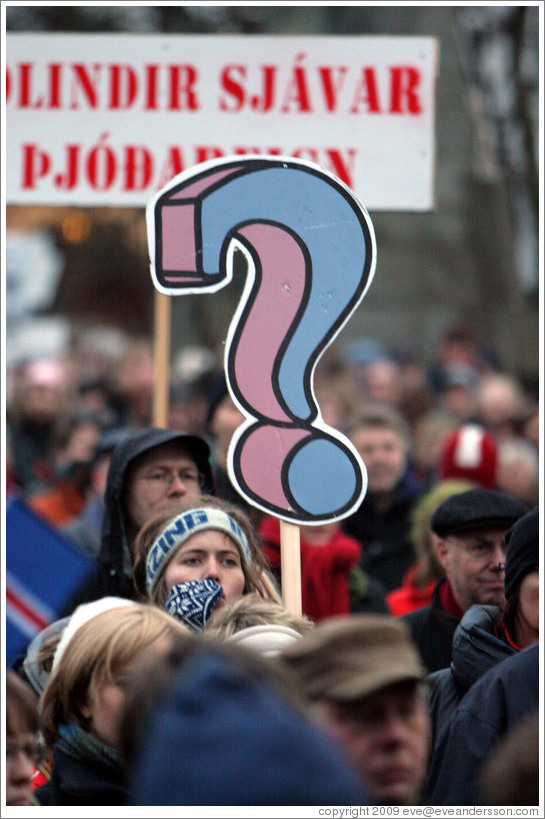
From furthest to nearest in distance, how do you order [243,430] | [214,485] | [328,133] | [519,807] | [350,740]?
1. [328,133]
2. [214,485]
3. [243,430]
4. [350,740]
5. [519,807]

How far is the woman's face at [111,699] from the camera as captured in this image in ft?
9.88

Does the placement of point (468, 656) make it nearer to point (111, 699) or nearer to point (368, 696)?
point (111, 699)

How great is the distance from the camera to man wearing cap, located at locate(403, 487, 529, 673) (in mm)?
4465

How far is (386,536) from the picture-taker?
22.0 feet

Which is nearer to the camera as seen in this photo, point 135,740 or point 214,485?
point 135,740

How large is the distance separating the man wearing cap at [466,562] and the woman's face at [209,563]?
78 centimetres

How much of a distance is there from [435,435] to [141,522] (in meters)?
4.63

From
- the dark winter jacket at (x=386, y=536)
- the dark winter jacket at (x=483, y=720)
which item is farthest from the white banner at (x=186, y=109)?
the dark winter jacket at (x=483, y=720)

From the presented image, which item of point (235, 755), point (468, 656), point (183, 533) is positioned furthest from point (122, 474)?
point (235, 755)

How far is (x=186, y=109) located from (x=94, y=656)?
405 cm

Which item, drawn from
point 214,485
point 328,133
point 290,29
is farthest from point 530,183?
point 290,29

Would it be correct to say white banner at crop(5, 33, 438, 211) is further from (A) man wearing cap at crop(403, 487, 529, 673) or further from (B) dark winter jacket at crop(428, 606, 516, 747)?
(B) dark winter jacket at crop(428, 606, 516, 747)

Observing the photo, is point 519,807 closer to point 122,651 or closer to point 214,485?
point 122,651

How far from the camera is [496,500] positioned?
178 inches
